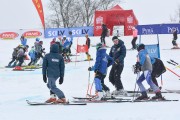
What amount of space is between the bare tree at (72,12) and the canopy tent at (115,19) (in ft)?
112

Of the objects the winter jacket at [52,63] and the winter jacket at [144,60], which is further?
the winter jacket at [144,60]

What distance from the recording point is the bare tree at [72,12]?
74.4m

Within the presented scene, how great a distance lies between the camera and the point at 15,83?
55.7 ft

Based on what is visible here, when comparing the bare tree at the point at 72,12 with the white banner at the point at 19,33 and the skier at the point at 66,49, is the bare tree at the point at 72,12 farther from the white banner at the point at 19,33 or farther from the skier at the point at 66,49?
the skier at the point at 66,49

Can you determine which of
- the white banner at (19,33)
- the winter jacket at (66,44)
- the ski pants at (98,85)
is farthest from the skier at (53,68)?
the white banner at (19,33)

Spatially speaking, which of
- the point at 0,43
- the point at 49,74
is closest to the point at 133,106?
Answer: the point at 49,74

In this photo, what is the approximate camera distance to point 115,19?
40.6m

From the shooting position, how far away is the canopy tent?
1567 inches

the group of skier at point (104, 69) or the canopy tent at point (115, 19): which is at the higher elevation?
the canopy tent at point (115, 19)

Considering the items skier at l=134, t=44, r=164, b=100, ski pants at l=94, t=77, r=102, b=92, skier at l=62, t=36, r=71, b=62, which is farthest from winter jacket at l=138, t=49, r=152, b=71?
skier at l=62, t=36, r=71, b=62

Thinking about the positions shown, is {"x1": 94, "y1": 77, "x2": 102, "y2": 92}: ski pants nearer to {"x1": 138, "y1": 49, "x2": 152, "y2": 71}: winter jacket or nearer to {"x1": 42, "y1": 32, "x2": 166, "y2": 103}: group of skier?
{"x1": 42, "y1": 32, "x2": 166, "y2": 103}: group of skier

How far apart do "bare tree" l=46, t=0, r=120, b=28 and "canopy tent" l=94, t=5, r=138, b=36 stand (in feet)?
112

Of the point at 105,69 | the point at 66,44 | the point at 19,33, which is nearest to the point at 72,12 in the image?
the point at 19,33

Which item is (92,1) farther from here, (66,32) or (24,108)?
(24,108)
